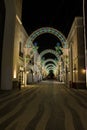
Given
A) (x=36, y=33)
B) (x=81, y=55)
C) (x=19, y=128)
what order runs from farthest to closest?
(x=36, y=33)
(x=81, y=55)
(x=19, y=128)

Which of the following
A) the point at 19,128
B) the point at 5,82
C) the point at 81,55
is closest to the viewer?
the point at 19,128

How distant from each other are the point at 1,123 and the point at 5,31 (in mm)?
17452

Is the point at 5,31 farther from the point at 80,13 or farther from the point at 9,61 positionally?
the point at 80,13

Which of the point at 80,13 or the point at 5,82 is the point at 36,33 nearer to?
the point at 80,13

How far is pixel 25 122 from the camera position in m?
6.33

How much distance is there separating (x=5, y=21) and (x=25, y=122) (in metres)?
18.2

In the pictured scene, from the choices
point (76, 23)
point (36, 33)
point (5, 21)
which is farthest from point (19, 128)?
point (36, 33)

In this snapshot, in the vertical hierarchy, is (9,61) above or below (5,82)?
above

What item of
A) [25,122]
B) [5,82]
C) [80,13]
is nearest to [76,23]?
[80,13]

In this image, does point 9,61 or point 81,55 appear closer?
point 9,61

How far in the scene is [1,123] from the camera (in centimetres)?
613

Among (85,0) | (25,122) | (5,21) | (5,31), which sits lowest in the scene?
(25,122)

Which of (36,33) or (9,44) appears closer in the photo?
(9,44)

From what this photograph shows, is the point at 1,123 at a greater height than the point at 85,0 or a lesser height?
lesser
